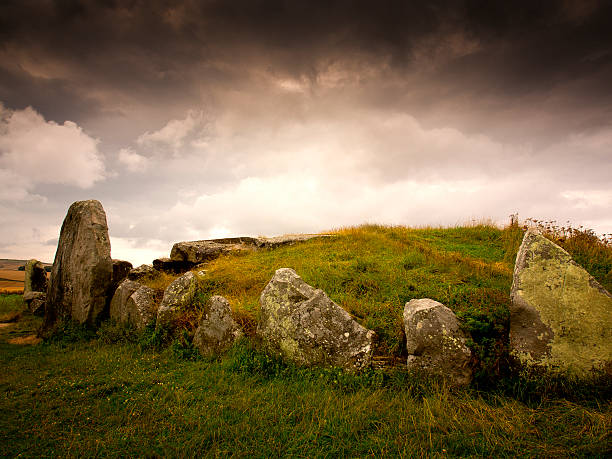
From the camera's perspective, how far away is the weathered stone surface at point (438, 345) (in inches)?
213

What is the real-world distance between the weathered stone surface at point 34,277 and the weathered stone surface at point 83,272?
10.5 meters

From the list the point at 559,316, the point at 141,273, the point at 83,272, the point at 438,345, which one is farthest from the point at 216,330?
the point at 141,273

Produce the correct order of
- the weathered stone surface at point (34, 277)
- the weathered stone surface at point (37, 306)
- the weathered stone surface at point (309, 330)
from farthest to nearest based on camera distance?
1. the weathered stone surface at point (34, 277)
2. the weathered stone surface at point (37, 306)
3. the weathered stone surface at point (309, 330)

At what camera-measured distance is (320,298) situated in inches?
262

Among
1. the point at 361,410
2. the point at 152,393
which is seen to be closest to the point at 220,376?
the point at 152,393

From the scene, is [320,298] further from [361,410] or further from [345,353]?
[361,410]

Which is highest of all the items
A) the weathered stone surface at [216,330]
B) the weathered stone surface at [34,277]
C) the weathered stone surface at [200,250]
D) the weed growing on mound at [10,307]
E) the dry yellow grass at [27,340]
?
the weathered stone surface at [200,250]

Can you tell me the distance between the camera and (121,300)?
979 centimetres

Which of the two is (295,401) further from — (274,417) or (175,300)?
(175,300)

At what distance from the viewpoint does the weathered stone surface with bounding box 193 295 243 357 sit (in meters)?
7.31

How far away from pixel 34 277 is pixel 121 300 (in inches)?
549

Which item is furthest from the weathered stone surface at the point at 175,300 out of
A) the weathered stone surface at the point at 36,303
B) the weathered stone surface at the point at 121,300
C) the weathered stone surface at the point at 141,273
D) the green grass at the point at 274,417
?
the weathered stone surface at the point at 36,303

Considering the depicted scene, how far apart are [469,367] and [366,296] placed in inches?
126

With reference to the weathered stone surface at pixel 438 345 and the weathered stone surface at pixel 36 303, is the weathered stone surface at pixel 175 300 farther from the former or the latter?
the weathered stone surface at pixel 36 303
